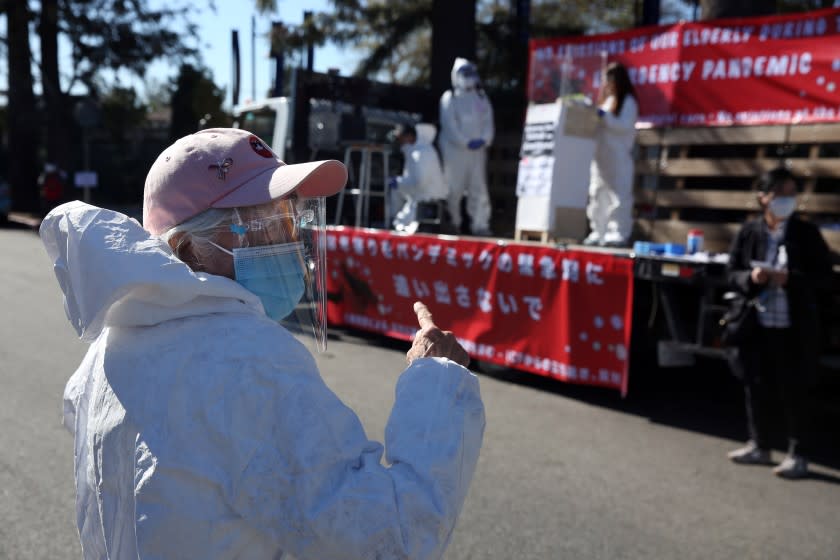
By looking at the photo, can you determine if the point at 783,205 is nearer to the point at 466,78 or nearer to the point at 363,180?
the point at 466,78

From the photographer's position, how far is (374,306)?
758cm

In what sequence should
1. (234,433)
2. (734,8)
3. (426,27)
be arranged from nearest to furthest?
(234,433)
(734,8)
(426,27)

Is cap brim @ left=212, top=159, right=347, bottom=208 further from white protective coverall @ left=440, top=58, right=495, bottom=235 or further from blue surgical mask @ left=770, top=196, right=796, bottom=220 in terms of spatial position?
white protective coverall @ left=440, top=58, right=495, bottom=235

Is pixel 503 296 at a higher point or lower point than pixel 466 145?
lower

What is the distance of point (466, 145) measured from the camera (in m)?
8.90

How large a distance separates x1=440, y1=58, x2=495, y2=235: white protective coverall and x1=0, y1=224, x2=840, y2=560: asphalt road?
119 inches

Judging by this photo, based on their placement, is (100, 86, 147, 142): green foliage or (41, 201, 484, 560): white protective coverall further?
(100, 86, 147, 142): green foliage

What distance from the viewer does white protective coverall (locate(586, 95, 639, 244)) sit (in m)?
7.22

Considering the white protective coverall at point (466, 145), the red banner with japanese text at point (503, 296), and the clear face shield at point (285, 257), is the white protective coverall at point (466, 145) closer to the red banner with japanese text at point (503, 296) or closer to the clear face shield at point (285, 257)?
the red banner with japanese text at point (503, 296)

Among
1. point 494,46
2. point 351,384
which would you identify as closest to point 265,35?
point 494,46

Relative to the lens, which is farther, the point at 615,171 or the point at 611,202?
the point at 611,202

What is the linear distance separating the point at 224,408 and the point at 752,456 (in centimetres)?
429

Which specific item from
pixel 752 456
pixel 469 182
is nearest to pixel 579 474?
pixel 752 456

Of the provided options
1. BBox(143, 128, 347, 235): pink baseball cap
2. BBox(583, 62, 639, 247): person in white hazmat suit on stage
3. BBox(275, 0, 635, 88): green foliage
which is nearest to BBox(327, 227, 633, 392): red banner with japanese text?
BBox(583, 62, 639, 247): person in white hazmat suit on stage
